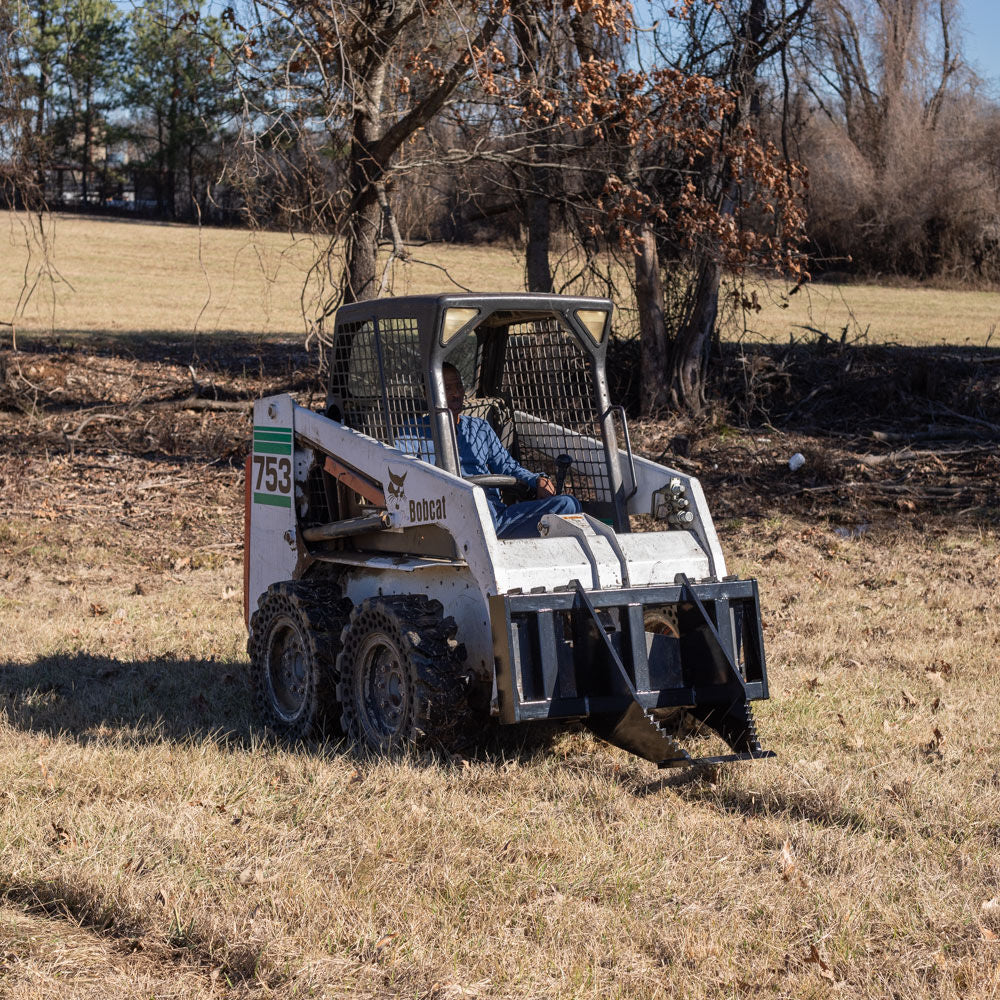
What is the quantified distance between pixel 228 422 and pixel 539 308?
387 inches

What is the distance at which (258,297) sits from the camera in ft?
109

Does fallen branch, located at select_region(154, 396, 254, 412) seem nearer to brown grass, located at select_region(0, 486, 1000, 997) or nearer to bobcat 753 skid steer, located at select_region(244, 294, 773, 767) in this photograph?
brown grass, located at select_region(0, 486, 1000, 997)

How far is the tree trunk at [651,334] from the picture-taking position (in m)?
16.4

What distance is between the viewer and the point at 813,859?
15.4 ft

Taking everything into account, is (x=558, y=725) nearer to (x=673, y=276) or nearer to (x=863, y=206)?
(x=673, y=276)

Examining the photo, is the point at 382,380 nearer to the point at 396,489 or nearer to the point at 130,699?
the point at 396,489

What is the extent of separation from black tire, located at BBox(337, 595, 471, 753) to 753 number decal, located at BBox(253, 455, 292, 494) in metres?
1.16

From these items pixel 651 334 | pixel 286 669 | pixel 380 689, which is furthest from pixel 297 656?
pixel 651 334

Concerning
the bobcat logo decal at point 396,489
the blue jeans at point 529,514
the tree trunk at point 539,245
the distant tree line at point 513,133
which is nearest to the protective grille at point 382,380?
the bobcat logo decal at point 396,489

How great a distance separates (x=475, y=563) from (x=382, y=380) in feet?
3.84

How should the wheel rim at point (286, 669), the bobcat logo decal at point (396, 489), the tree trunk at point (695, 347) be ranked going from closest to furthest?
the bobcat logo decal at point (396, 489), the wheel rim at point (286, 669), the tree trunk at point (695, 347)

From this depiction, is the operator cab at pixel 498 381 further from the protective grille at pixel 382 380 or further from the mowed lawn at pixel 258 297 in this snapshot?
the mowed lawn at pixel 258 297

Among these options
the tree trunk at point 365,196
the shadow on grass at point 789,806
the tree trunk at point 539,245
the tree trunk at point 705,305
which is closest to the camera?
the shadow on grass at point 789,806

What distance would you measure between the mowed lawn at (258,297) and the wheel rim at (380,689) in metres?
13.3
